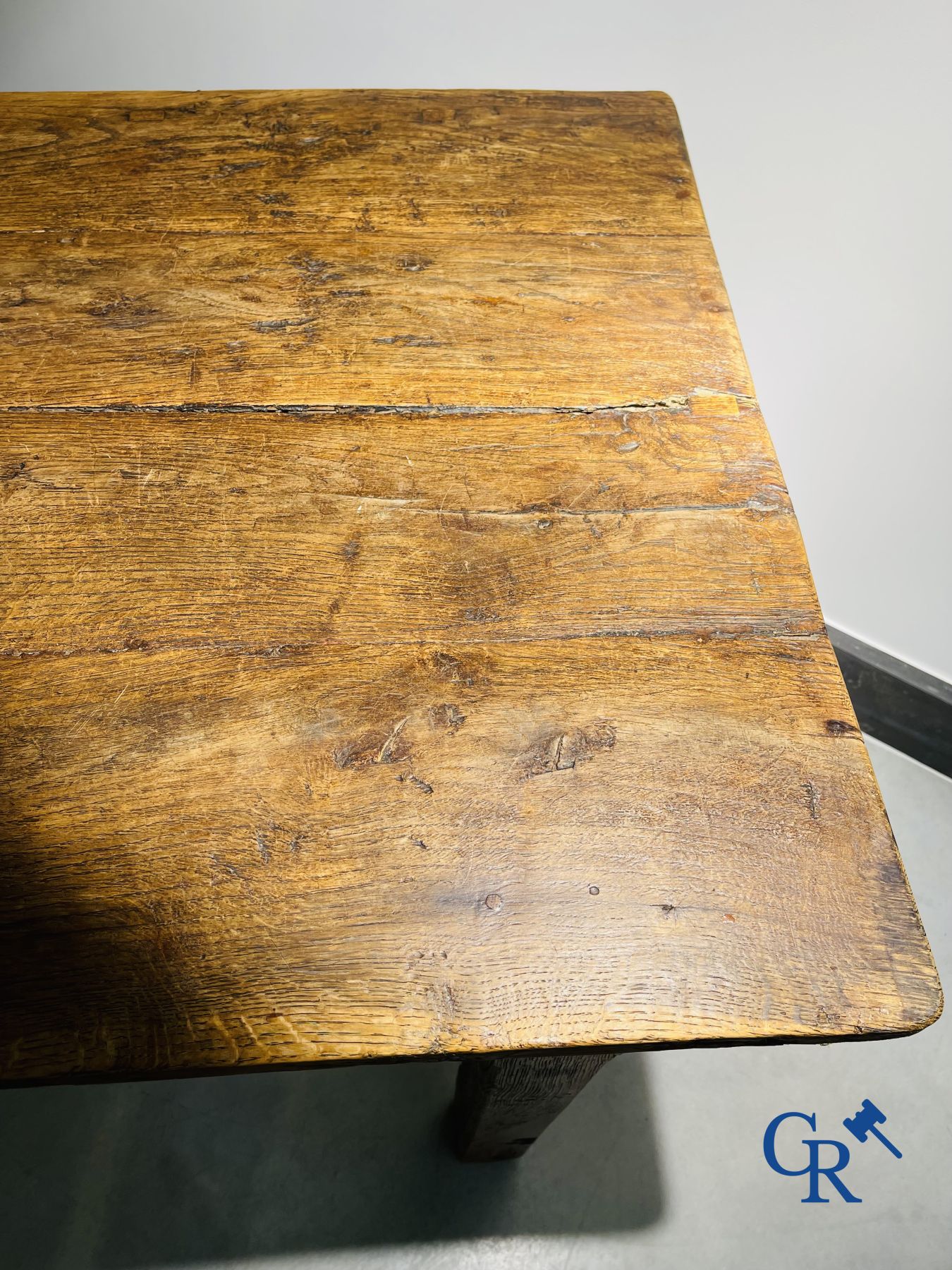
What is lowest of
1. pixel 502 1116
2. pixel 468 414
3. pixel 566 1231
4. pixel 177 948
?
pixel 566 1231

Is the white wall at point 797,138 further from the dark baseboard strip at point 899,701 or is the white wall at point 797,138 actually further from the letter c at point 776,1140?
the letter c at point 776,1140

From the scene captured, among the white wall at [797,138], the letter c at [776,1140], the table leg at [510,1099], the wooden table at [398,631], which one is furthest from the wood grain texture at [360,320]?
the letter c at [776,1140]

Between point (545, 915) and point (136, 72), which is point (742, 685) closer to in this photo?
point (545, 915)

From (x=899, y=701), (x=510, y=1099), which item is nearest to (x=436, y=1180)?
(x=510, y=1099)

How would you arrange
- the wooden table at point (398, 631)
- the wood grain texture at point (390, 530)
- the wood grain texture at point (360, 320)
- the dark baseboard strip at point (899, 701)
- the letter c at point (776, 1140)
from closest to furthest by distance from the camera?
the wooden table at point (398, 631) → the wood grain texture at point (390, 530) → the wood grain texture at point (360, 320) → the letter c at point (776, 1140) → the dark baseboard strip at point (899, 701)

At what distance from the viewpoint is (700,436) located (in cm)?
73

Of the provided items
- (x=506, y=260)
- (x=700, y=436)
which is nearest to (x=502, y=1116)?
(x=700, y=436)

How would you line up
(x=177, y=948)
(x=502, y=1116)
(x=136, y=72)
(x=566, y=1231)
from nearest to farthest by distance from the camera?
(x=177, y=948), (x=502, y=1116), (x=566, y=1231), (x=136, y=72)

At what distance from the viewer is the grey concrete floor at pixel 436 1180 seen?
1.08 meters

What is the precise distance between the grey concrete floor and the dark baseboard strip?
0.49 m

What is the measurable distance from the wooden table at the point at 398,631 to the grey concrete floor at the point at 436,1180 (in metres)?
0.32

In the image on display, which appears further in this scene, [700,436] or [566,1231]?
[566,1231]

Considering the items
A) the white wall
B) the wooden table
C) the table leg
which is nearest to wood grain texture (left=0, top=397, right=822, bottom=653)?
the wooden table

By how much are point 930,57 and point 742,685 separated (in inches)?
31.3
